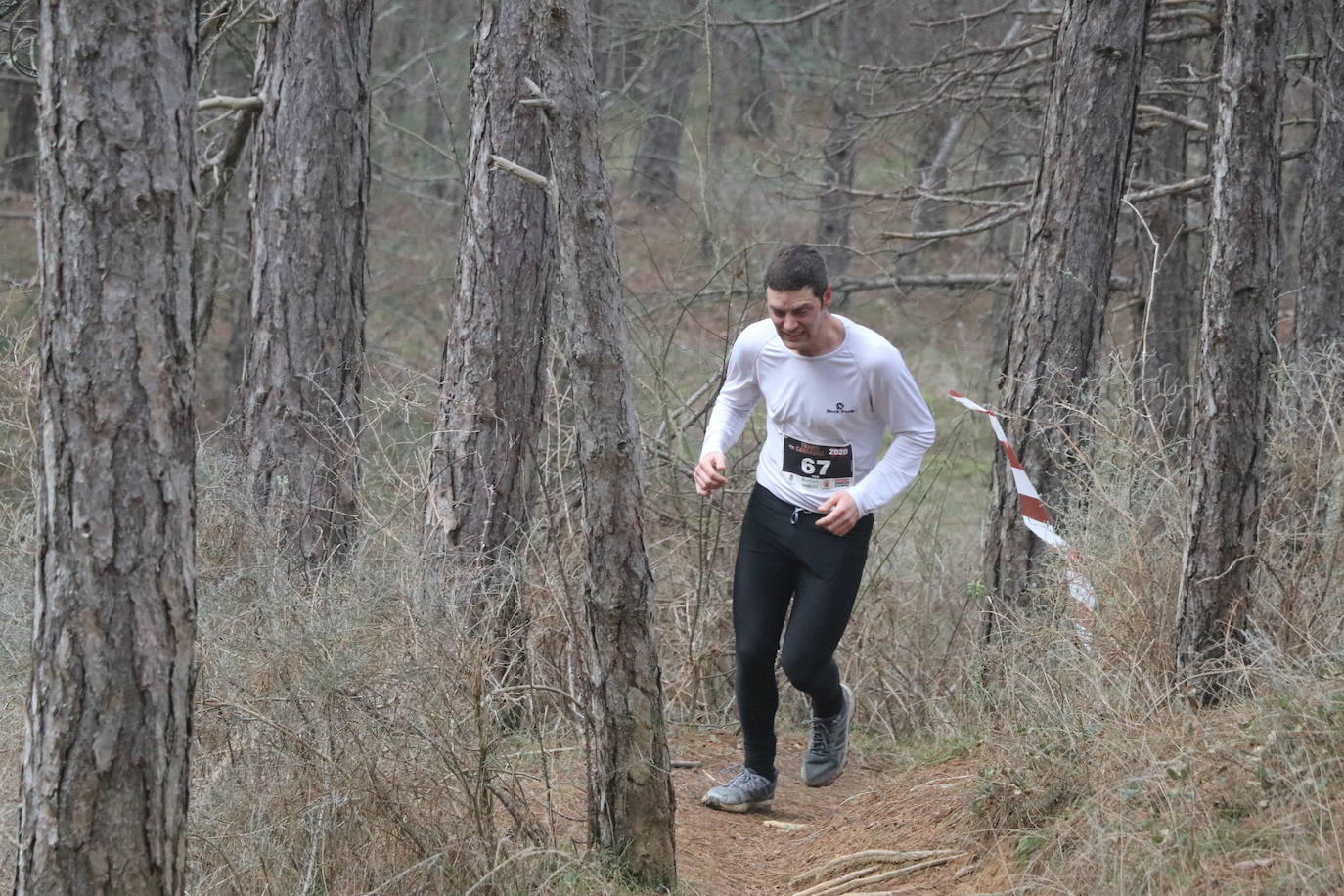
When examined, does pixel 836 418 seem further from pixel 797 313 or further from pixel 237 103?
pixel 237 103

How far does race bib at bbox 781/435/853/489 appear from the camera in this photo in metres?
4.95

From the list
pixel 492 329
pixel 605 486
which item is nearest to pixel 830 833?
pixel 605 486

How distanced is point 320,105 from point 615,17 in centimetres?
503

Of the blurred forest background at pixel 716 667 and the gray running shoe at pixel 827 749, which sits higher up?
the blurred forest background at pixel 716 667

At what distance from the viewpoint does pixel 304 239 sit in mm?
7109

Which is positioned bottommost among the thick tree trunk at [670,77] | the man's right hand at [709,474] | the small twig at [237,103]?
the man's right hand at [709,474]

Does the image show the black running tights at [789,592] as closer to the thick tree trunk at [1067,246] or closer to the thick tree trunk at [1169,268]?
the thick tree trunk at [1067,246]

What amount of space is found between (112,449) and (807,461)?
104 inches

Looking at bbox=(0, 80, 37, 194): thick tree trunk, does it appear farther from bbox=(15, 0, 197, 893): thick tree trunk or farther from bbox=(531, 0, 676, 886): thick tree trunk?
bbox=(15, 0, 197, 893): thick tree trunk

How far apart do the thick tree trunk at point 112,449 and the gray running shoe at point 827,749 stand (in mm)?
3021

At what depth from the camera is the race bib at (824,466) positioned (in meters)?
4.95

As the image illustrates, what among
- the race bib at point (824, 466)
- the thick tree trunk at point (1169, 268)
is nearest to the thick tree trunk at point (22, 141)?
the thick tree trunk at point (1169, 268)

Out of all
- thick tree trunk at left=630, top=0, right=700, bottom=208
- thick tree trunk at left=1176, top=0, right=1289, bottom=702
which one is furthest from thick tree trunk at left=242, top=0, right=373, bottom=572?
thick tree trunk at left=1176, top=0, right=1289, bottom=702

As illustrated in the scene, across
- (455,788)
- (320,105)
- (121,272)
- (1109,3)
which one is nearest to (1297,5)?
(1109,3)
